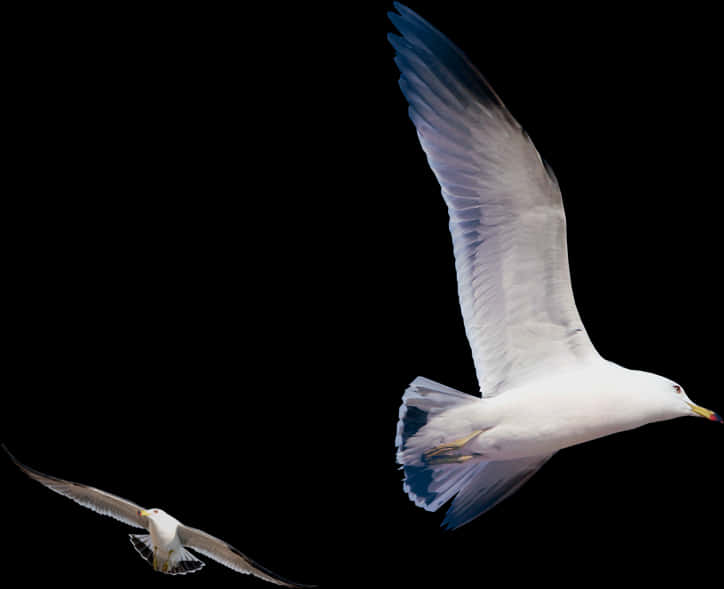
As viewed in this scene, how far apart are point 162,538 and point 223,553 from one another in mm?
267

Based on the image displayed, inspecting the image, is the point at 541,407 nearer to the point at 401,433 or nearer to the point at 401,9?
the point at 401,433

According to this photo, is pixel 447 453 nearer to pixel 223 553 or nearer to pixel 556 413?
pixel 556 413

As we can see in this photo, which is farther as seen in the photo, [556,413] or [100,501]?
[100,501]

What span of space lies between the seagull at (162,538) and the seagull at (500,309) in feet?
2.64

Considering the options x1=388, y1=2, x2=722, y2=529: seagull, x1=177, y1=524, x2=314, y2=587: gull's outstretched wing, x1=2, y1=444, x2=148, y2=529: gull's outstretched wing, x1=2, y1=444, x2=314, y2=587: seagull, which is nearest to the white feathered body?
x1=388, y1=2, x2=722, y2=529: seagull

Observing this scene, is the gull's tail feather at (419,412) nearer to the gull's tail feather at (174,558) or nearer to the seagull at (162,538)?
the seagull at (162,538)

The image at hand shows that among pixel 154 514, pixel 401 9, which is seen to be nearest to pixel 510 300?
pixel 401 9

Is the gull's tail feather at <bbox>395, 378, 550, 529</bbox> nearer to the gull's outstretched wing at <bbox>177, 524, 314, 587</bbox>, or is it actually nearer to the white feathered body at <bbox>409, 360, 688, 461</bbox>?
the white feathered body at <bbox>409, 360, 688, 461</bbox>

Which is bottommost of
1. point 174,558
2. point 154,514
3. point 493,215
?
point 174,558

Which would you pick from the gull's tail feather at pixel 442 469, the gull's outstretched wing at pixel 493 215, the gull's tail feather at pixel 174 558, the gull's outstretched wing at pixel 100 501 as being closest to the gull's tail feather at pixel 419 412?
the gull's tail feather at pixel 442 469

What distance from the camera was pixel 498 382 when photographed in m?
3.63

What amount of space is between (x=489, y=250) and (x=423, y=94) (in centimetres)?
67

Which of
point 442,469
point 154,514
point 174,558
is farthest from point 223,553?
point 442,469

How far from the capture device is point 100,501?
3.83 metres
